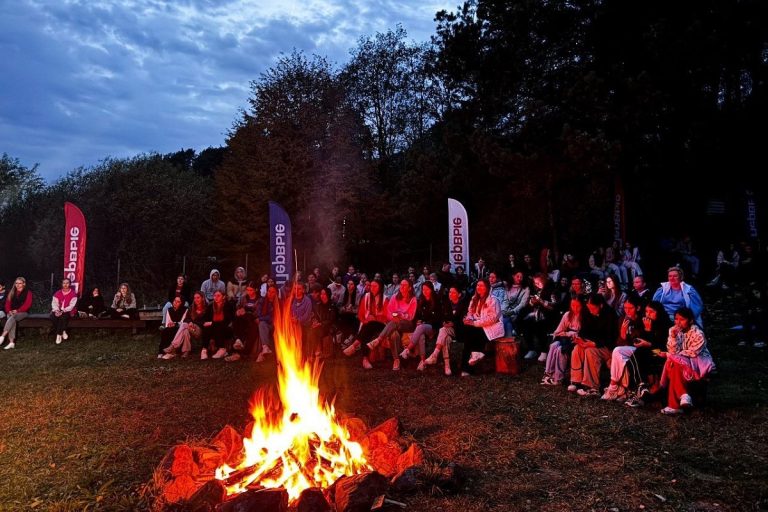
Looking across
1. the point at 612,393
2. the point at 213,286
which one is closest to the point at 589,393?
the point at 612,393

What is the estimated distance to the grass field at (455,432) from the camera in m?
4.56

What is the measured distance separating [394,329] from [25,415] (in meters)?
5.52

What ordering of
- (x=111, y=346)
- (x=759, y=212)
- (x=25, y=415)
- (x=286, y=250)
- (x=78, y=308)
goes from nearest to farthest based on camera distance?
(x=25, y=415), (x=111, y=346), (x=78, y=308), (x=286, y=250), (x=759, y=212)

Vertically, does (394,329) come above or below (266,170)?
below

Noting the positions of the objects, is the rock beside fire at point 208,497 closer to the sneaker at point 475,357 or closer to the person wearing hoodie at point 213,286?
the sneaker at point 475,357

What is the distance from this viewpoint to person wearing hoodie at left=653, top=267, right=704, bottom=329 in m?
8.47

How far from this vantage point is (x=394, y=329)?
9930mm

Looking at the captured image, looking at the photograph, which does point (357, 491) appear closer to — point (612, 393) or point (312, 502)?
point (312, 502)

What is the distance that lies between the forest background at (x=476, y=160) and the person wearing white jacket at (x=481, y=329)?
8.87m

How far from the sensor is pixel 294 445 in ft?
16.3

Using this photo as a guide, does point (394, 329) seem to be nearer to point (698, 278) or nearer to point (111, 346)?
point (111, 346)

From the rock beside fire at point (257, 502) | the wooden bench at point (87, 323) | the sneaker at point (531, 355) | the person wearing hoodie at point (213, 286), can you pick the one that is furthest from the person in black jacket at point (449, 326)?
the wooden bench at point (87, 323)

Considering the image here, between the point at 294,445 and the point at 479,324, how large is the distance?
5.04 metres

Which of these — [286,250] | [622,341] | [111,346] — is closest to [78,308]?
[111,346]
